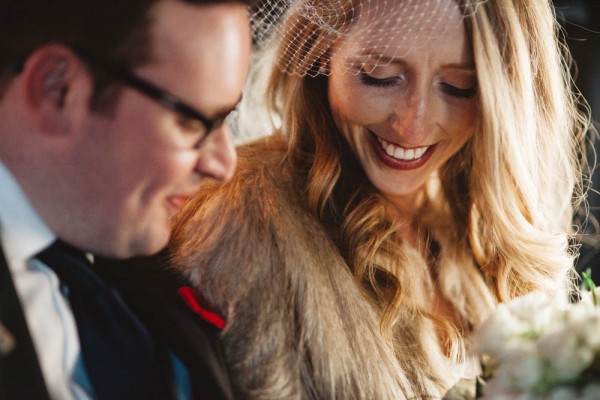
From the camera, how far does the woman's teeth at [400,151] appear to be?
5.05ft

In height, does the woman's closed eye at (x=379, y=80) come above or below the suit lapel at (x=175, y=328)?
above

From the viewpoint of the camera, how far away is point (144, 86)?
96 cm

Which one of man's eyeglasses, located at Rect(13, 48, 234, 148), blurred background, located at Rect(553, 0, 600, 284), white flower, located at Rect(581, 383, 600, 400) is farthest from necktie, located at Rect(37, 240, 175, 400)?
blurred background, located at Rect(553, 0, 600, 284)

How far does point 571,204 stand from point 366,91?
2.67 feet

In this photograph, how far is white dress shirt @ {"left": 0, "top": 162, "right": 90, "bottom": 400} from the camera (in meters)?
0.99

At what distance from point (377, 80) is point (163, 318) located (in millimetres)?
672

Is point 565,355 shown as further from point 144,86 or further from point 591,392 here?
point 144,86

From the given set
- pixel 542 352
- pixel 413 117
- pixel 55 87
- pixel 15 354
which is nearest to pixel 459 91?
pixel 413 117

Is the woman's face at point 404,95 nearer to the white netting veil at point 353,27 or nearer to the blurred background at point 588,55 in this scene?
the white netting veil at point 353,27

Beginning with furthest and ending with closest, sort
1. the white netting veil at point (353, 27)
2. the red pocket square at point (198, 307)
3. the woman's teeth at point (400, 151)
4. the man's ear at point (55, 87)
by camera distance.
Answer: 1. the woman's teeth at point (400, 151)
2. the white netting veil at point (353, 27)
3. the red pocket square at point (198, 307)
4. the man's ear at point (55, 87)

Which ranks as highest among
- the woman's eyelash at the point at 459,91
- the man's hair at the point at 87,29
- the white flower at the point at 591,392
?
the man's hair at the point at 87,29

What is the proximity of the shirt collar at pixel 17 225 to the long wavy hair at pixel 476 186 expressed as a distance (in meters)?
0.65

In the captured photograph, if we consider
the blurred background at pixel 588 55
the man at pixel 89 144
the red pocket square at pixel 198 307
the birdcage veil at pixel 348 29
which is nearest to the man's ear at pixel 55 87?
the man at pixel 89 144

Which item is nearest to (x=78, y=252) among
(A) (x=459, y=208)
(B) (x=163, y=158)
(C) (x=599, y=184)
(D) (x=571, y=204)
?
(B) (x=163, y=158)
